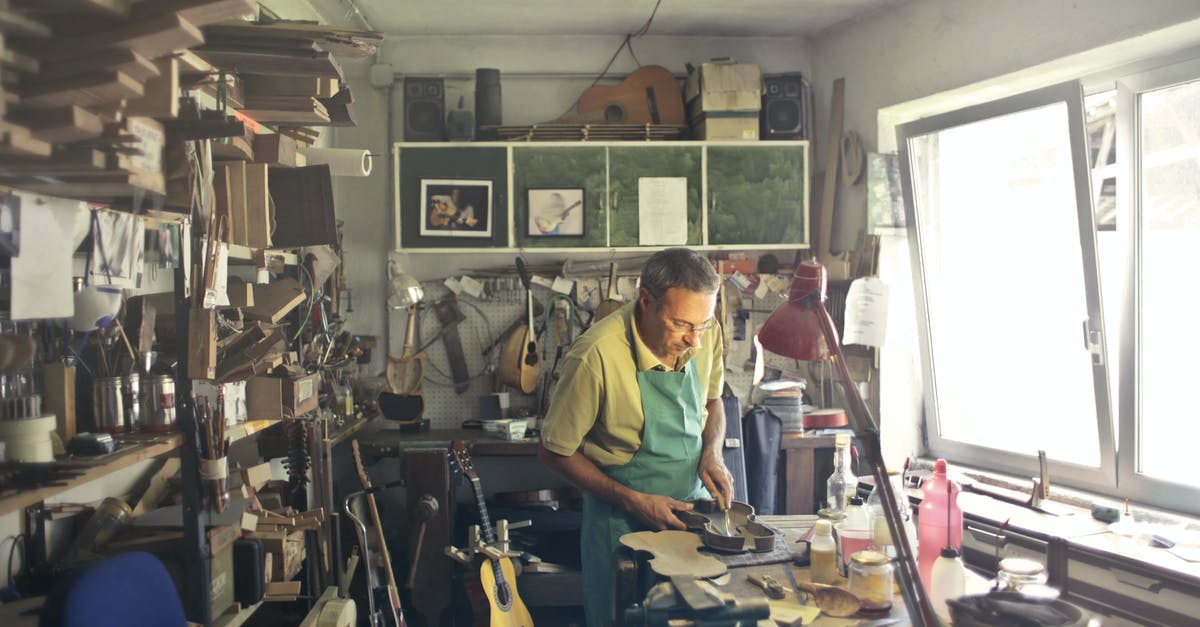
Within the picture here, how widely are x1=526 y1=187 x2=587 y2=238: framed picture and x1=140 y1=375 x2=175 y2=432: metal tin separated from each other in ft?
8.01

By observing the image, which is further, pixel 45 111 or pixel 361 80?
pixel 361 80

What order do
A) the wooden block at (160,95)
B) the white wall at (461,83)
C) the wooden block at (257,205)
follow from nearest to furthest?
the wooden block at (160,95)
the wooden block at (257,205)
the white wall at (461,83)

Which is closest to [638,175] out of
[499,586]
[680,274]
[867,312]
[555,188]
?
[555,188]

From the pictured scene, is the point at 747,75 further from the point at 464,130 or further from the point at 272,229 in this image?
the point at 272,229

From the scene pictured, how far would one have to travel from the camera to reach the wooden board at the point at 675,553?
6.22 feet

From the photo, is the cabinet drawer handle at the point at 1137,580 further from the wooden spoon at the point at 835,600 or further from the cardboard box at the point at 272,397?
the cardboard box at the point at 272,397

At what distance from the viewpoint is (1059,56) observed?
3.14 meters

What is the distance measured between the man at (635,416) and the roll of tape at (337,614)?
907mm

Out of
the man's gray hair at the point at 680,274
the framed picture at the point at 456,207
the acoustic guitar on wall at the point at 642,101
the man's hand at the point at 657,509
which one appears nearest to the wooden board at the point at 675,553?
the man's hand at the point at 657,509

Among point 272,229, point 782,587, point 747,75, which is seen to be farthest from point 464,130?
point 782,587

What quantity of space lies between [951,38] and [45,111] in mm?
3573

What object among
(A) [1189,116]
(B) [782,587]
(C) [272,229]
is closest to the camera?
(B) [782,587]

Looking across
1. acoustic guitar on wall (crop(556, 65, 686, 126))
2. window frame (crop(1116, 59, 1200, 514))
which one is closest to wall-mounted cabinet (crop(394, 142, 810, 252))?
acoustic guitar on wall (crop(556, 65, 686, 126))

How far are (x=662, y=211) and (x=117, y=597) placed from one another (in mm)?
3182
